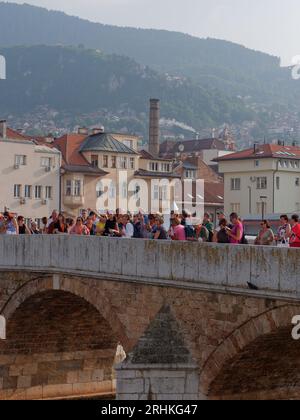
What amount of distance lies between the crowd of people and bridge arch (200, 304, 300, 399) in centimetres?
163

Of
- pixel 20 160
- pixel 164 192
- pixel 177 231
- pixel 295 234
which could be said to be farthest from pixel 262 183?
pixel 295 234

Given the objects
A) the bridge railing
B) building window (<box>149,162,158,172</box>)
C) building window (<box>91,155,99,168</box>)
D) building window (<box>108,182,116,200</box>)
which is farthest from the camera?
building window (<box>149,162,158,172</box>)

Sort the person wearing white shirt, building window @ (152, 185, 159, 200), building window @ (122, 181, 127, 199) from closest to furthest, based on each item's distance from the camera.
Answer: the person wearing white shirt
building window @ (122, 181, 127, 199)
building window @ (152, 185, 159, 200)

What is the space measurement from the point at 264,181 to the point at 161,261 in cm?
5108

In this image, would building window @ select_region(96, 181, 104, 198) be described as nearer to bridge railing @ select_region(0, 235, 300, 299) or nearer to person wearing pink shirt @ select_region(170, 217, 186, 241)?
bridge railing @ select_region(0, 235, 300, 299)

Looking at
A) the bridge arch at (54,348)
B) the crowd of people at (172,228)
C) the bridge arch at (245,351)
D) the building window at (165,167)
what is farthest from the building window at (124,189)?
the bridge arch at (245,351)

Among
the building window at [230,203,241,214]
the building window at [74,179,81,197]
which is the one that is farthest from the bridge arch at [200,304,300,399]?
the building window at [230,203,241,214]

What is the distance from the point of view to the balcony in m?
65.4

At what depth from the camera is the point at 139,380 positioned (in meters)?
16.9

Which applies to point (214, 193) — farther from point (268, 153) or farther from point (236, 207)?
point (268, 153)

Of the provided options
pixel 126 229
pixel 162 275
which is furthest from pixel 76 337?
pixel 162 275

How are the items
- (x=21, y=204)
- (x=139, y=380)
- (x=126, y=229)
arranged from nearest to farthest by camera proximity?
(x=139, y=380) → (x=126, y=229) → (x=21, y=204)
